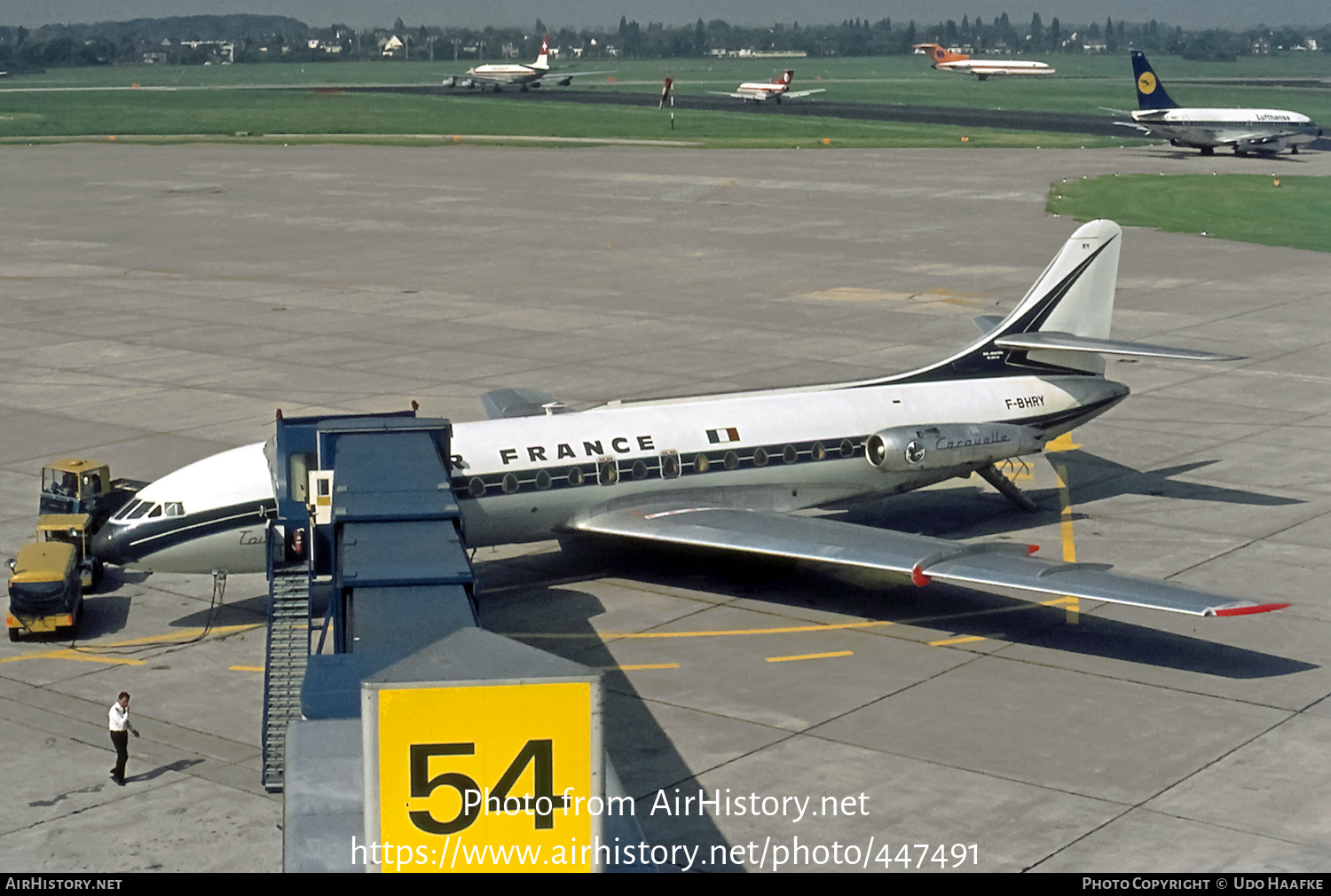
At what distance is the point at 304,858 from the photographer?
16.3 m

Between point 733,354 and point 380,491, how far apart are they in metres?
30.6

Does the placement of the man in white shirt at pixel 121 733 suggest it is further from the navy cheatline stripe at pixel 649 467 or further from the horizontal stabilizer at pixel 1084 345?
the horizontal stabilizer at pixel 1084 345

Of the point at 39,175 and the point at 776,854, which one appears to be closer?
the point at 776,854

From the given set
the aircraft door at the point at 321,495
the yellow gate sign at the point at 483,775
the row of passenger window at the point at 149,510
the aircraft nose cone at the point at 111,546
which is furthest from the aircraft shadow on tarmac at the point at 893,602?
the yellow gate sign at the point at 483,775

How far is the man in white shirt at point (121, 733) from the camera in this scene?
23438mm

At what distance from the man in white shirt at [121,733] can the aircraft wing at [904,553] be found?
11350 mm

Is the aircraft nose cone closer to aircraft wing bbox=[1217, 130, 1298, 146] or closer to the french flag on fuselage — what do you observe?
the french flag on fuselage

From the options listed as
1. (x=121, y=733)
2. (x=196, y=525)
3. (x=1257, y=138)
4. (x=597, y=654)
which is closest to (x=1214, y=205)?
(x=1257, y=138)

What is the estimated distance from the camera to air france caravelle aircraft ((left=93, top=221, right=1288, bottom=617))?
30422mm

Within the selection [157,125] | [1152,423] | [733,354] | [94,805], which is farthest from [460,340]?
[157,125]

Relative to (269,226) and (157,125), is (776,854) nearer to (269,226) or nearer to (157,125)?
(269,226)

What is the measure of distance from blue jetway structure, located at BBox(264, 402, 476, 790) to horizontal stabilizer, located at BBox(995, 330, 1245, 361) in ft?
48.3

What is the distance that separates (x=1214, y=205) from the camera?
325 ft

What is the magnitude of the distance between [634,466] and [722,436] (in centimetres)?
213
